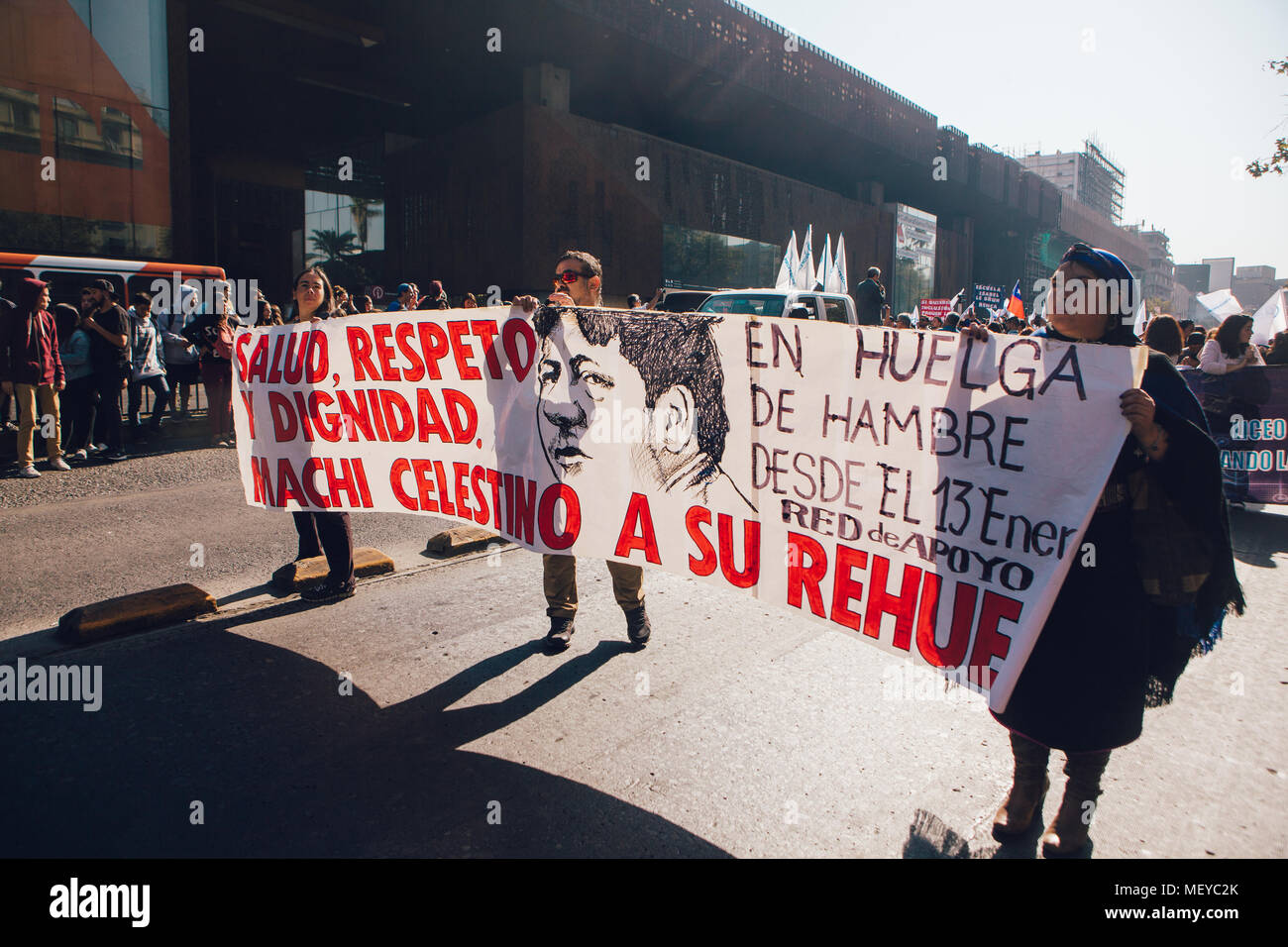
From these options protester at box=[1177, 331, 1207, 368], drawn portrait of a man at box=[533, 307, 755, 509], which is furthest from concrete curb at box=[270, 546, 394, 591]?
protester at box=[1177, 331, 1207, 368]

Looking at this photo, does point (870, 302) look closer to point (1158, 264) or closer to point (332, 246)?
point (332, 246)

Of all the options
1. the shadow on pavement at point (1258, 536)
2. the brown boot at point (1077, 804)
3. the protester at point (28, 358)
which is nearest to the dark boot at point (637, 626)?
the brown boot at point (1077, 804)

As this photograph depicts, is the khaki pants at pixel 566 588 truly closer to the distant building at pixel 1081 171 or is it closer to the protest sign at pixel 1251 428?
the protest sign at pixel 1251 428

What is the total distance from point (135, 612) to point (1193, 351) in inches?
498

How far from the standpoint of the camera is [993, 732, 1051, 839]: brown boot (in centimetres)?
284

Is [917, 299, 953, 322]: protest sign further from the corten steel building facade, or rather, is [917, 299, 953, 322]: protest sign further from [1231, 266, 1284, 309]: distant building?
[1231, 266, 1284, 309]: distant building

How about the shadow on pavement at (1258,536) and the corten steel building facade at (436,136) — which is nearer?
the shadow on pavement at (1258,536)

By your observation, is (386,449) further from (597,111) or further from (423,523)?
(597,111)

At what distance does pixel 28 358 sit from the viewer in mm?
8773

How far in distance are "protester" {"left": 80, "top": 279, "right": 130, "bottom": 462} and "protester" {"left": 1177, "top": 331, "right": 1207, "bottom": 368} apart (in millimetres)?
13307

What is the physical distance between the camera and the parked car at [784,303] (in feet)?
38.5

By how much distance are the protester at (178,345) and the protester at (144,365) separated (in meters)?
0.82

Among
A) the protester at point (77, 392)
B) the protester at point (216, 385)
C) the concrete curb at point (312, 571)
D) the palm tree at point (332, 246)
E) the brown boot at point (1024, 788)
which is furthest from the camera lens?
the palm tree at point (332, 246)

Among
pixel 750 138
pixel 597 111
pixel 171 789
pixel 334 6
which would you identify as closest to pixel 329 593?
pixel 171 789
